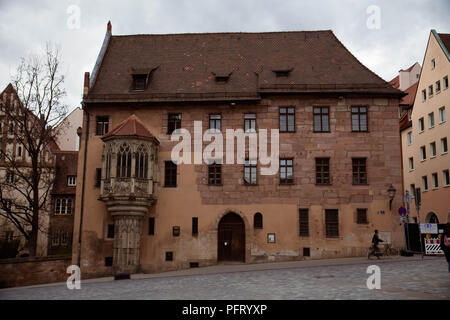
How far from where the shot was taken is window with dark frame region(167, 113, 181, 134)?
27.3 m

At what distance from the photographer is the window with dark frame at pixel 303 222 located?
84.5 feet

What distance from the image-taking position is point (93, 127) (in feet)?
90.6

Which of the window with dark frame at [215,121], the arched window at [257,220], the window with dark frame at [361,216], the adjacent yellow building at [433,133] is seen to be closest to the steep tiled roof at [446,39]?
the adjacent yellow building at [433,133]

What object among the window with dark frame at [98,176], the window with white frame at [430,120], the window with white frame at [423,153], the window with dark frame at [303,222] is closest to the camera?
the window with dark frame at [303,222]

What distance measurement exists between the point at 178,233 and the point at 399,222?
1180 centimetres

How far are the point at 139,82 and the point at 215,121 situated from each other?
5.25 m

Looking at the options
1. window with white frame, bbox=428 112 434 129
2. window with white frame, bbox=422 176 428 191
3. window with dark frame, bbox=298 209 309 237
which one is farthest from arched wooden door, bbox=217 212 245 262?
window with white frame, bbox=422 176 428 191

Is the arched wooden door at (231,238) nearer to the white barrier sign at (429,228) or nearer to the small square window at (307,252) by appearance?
the small square window at (307,252)

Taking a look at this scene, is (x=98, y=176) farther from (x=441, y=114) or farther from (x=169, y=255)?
(x=441, y=114)

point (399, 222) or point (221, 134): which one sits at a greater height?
point (221, 134)

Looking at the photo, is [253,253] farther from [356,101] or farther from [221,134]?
[356,101]

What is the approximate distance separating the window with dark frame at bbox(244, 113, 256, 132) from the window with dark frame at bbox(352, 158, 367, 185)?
5815 mm

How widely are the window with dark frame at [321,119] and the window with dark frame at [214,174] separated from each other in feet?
19.0
